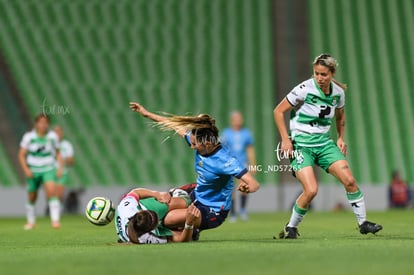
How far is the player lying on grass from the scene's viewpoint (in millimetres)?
9883

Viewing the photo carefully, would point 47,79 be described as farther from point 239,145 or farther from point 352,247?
point 352,247

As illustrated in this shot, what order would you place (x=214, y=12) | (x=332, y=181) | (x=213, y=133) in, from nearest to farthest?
(x=213, y=133) < (x=332, y=181) < (x=214, y=12)

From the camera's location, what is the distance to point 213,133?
33.5ft

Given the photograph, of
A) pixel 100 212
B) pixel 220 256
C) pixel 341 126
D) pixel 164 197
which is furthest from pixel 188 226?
pixel 341 126

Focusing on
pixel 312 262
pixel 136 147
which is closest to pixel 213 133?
pixel 312 262

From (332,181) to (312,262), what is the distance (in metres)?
16.8

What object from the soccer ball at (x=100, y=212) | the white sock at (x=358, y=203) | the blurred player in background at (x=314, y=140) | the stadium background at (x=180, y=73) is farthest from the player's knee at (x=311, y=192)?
the stadium background at (x=180, y=73)

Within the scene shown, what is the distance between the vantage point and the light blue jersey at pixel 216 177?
1002cm

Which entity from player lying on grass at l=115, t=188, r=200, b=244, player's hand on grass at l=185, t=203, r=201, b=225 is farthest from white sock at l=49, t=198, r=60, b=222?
player's hand on grass at l=185, t=203, r=201, b=225

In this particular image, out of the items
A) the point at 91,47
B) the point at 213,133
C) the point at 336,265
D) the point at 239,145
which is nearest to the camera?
the point at 336,265

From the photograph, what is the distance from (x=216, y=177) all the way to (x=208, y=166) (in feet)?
0.48

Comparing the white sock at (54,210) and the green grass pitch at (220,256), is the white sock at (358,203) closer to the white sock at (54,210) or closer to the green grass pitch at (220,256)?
the green grass pitch at (220,256)

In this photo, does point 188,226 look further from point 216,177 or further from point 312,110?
point 312,110

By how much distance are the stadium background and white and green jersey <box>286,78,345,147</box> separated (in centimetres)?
1225
